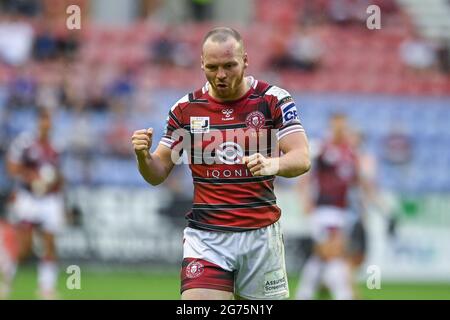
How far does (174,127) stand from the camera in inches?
256

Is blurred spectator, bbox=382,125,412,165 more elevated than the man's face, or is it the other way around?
blurred spectator, bbox=382,125,412,165

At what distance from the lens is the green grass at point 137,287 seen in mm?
12570

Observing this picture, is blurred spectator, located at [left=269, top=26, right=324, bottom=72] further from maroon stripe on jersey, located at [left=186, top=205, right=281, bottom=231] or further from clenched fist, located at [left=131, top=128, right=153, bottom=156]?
clenched fist, located at [left=131, top=128, right=153, bottom=156]

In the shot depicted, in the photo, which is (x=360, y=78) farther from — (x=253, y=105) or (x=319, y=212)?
(x=253, y=105)

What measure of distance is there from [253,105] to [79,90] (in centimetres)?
1147

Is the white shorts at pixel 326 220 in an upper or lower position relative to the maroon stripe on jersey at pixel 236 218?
upper

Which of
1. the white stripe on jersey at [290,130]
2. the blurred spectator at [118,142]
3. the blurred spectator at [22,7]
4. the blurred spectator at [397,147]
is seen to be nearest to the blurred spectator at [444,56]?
the blurred spectator at [397,147]

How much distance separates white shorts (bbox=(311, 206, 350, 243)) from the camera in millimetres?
11938

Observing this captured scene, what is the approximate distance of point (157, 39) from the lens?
18734 mm

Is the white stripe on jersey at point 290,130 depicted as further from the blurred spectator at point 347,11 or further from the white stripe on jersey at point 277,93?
the blurred spectator at point 347,11

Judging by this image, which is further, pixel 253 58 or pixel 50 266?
pixel 253 58

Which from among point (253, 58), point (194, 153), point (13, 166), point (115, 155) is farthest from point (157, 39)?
point (194, 153)

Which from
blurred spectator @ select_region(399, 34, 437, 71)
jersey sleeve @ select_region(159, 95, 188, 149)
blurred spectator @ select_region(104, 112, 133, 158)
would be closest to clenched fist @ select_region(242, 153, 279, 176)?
jersey sleeve @ select_region(159, 95, 188, 149)

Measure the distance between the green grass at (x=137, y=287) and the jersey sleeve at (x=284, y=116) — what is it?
6.05m
